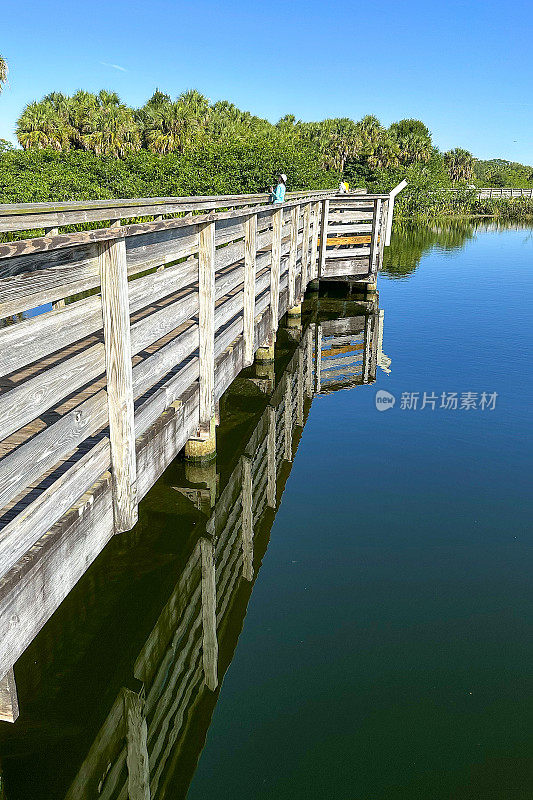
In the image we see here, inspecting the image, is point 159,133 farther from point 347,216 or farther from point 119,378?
point 119,378

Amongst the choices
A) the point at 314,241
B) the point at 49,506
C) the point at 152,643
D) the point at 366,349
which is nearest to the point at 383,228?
the point at 314,241

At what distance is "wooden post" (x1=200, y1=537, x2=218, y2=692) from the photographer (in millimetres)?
4672

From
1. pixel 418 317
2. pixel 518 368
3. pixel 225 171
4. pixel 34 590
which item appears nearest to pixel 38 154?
pixel 225 171

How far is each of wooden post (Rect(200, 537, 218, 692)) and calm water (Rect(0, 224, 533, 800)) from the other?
9cm

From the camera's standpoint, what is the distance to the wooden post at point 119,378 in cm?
430

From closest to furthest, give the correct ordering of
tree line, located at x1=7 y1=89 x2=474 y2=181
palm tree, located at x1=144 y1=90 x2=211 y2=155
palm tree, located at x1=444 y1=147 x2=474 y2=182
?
tree line, located at x1=7 y1=89 x2=474 y2=181
palm tree, located at x1=144 y1=90 x2=211 y2=155
palm tree, located at x1=444 y1=147 x2=474 y2=182

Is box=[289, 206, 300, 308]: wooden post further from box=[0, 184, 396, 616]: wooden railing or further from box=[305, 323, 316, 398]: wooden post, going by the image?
box=[0, 184, 396, 616]: wooden railing

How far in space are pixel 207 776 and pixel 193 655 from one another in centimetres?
106

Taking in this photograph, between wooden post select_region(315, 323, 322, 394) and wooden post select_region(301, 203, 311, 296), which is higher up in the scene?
wooden post select_region(301, 203, 311, 296)

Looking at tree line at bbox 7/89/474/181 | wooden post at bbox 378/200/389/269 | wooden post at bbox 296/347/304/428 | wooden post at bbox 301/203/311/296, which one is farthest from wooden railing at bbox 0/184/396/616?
tree line at bbox 7/89/474/181

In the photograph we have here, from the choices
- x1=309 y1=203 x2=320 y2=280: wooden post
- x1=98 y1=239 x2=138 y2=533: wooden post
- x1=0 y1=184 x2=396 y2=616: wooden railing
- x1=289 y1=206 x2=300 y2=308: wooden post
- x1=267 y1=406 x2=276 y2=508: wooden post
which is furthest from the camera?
x1=309 y1=203 x2=320 y2=280: wooden post

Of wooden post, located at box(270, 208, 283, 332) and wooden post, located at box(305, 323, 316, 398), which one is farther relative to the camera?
wooden post, located at box(270, 208, 283, 332)

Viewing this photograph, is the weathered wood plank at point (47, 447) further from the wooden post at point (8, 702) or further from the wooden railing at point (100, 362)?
the wooden post at point (8, 702)

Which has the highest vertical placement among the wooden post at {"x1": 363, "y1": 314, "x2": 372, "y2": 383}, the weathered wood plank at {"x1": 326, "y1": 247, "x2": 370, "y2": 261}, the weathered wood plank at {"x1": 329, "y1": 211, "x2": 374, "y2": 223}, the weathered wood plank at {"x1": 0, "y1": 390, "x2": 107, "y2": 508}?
the weathered wood plank at {"x1": 329, "y1": 211, "x2": 374, "y2": 223}
